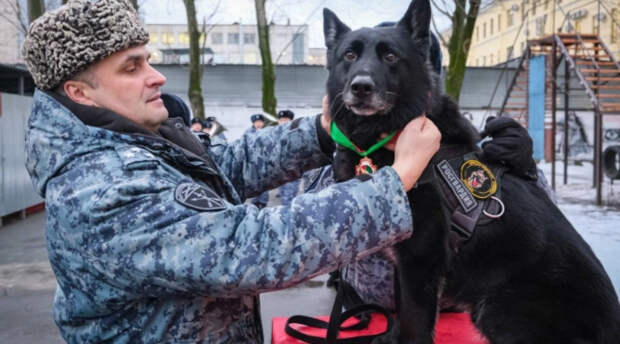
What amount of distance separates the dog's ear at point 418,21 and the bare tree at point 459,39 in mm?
12488

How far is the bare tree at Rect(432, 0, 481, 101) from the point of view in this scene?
14.0 m

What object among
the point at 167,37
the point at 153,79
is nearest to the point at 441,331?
the point at 153,79

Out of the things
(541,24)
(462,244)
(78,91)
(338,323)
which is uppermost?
(541,24)

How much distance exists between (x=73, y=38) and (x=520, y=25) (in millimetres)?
36266

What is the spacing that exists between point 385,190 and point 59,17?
39.7 inches

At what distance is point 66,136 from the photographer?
4.41 feet

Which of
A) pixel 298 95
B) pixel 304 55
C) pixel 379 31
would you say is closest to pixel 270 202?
pixel 379 31

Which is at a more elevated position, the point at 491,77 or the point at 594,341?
the point at 491,77

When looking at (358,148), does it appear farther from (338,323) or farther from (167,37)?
(167,37)

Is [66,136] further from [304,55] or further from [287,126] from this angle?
[304,55]

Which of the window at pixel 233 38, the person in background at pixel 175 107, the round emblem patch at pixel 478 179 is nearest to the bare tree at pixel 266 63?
the person in background at pixel 175 107

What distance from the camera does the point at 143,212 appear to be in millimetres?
1221

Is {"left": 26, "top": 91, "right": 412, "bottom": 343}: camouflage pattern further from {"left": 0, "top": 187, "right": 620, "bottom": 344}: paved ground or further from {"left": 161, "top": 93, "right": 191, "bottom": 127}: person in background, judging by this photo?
{"left": 0, "top": 187, "right": 620, "bottom": 344}: paved ground

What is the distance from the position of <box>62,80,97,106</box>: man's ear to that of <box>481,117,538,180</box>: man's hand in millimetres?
1527
